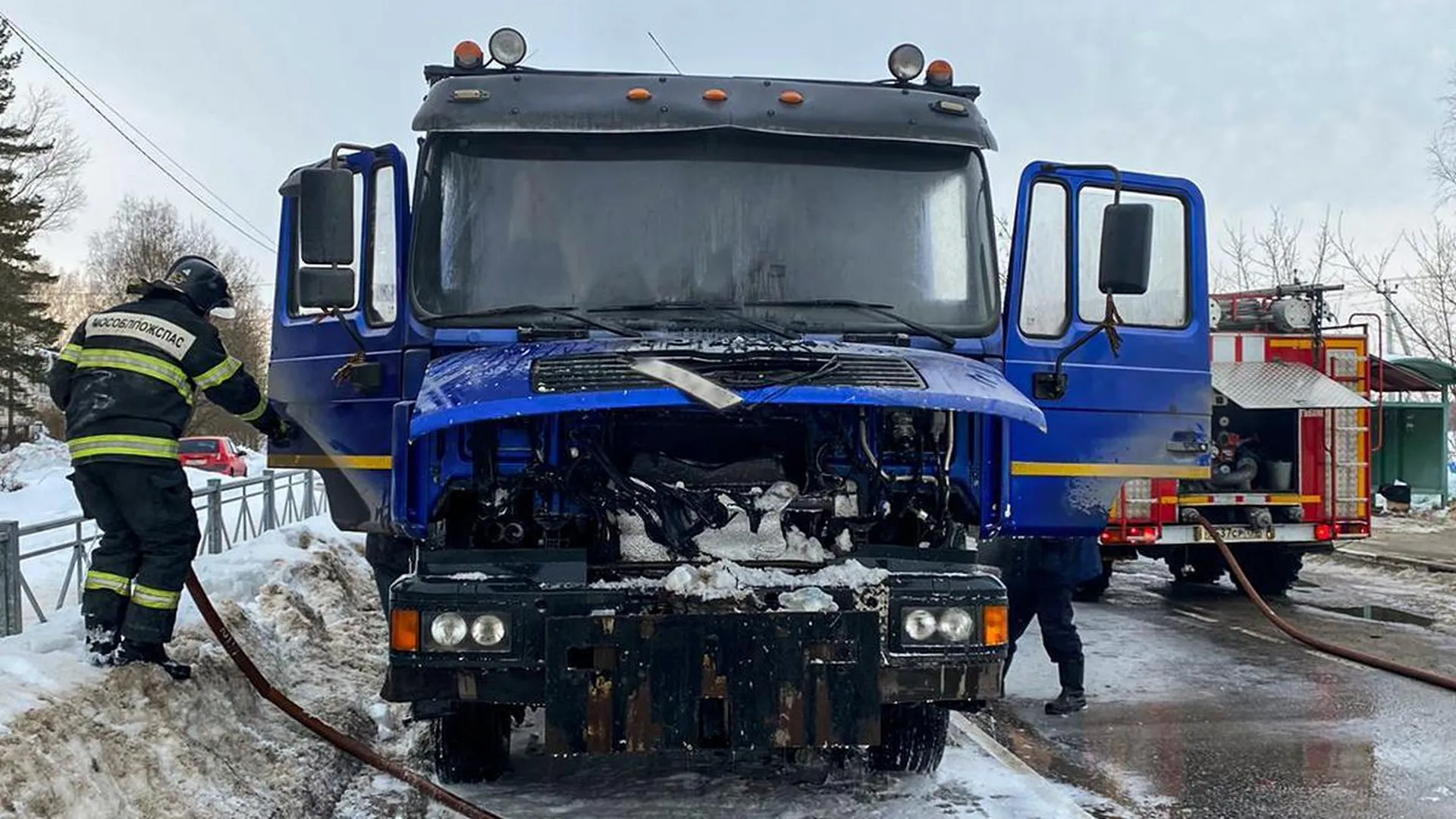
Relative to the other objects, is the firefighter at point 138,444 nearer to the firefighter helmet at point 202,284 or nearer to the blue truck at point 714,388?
the firefighter helmet at point 202,284

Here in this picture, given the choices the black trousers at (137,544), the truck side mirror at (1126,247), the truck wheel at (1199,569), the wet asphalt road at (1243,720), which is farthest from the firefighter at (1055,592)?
the truck wheel at (1199,569)

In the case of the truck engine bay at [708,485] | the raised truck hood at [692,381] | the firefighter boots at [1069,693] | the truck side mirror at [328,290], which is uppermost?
the truck side mirror at [328,290]

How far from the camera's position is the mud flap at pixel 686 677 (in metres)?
3.79

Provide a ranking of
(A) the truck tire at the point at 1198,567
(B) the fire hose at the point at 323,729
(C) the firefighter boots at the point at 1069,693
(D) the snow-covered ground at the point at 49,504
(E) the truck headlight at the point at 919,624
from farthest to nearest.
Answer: (A) the truck tire at the point at 1198,567, (D) the snow-covered ground at the point at 49,504, (C) the firefighter boots at the point at 1069,693, (B) the fire hose at the point at 323,729, (E) the truck headlight at the point at 919,624

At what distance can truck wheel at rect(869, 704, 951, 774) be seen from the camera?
196 inches

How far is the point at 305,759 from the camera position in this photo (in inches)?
200

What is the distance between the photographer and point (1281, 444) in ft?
35.5

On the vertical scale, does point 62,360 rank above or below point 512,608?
above

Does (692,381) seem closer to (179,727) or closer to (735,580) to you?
(735,580)

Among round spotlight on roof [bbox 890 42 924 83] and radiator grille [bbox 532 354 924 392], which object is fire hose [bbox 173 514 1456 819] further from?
round spotlight on roof [bbox 890 42 924 83]

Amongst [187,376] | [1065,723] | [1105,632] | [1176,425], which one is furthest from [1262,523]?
[187,376]

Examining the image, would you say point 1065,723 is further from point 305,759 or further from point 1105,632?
point 305,759

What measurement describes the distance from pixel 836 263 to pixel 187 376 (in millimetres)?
2642

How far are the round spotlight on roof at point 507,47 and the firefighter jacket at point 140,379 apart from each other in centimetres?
162
